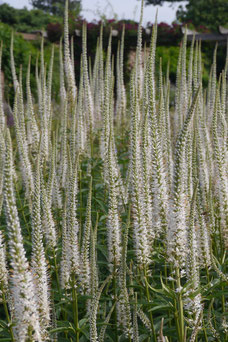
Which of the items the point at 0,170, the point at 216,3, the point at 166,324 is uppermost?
the point at 216,3

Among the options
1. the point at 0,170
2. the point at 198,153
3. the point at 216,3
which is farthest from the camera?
the point at 216,3

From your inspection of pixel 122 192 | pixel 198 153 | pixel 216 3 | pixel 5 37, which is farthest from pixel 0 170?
pixel 216 3

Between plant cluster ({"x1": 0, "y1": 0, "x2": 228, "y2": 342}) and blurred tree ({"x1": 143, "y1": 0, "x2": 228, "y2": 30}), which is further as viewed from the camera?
blurred tree ({"x1": 143, "y1": 0, "x2": 228, "y2": 30})

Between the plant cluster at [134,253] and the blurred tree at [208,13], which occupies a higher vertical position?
the blurred tree at [208,13]

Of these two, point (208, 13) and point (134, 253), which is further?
point (208, 13)

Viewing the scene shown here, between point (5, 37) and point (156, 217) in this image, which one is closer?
point (156, 217)

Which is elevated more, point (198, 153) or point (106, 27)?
point (106, 27)

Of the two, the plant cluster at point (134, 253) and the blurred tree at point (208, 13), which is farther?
the blurred tree at point (208, 13)

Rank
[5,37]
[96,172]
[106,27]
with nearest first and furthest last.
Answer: [96,172] → [5,37] → [106,27]

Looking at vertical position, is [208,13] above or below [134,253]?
above

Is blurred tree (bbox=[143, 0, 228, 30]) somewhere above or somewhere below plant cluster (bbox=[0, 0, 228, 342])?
above

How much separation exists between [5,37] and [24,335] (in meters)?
15.5

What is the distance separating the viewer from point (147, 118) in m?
3.14

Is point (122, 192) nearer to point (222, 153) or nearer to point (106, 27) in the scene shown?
point (222, 153)
